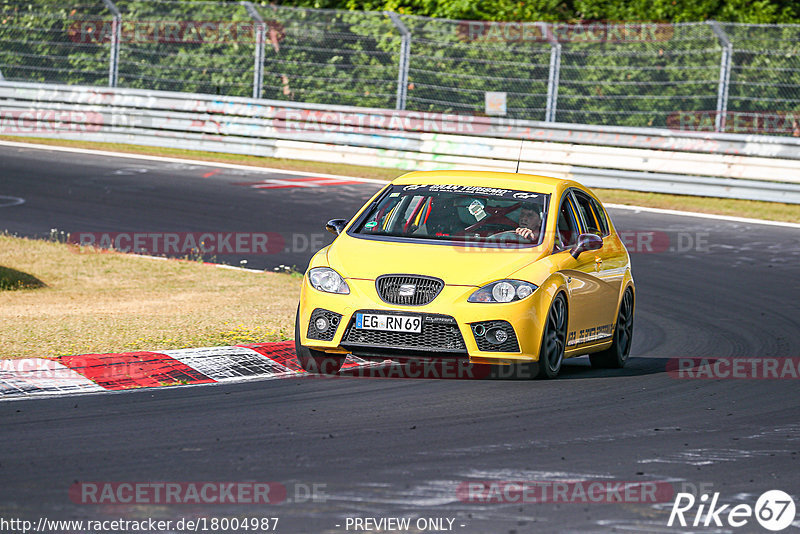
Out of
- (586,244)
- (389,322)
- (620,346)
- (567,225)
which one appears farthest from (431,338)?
(620,346)

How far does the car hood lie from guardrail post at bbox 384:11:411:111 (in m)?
15.1

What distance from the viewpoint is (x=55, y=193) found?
67.6 feet

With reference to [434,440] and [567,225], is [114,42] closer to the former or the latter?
[567,225]

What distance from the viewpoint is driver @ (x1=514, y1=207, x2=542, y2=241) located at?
1005 centimetres

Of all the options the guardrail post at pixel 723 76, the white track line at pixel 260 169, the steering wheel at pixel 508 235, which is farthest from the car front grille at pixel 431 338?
the guardrail post at pixel 723 76

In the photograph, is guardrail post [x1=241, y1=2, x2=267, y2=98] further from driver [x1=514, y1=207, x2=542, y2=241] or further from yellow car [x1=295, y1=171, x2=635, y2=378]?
driver [x1=514, y1=207, x2=542, y2=241]

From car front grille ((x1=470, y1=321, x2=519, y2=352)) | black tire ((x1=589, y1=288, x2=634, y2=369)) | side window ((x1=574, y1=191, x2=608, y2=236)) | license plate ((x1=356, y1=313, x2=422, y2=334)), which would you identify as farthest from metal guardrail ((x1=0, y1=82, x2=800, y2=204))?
license plate ((x1=356, y1=313, x2=422, y2=334))

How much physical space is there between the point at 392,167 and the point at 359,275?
1571cm

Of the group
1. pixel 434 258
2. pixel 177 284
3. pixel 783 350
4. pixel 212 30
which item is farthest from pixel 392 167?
pixel 434 258

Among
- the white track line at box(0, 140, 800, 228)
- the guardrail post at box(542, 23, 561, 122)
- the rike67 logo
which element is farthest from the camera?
the guardrail post at box(542, 23, 561, 122)

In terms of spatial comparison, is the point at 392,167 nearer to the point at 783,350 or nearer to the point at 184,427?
the point at 783,350

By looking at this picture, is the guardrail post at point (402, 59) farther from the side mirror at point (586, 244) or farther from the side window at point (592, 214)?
the side mirror at point (586, 244)

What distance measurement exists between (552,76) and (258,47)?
593cm

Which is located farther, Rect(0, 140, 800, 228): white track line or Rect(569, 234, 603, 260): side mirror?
Rect(0, 140, 800, 228): white track line
